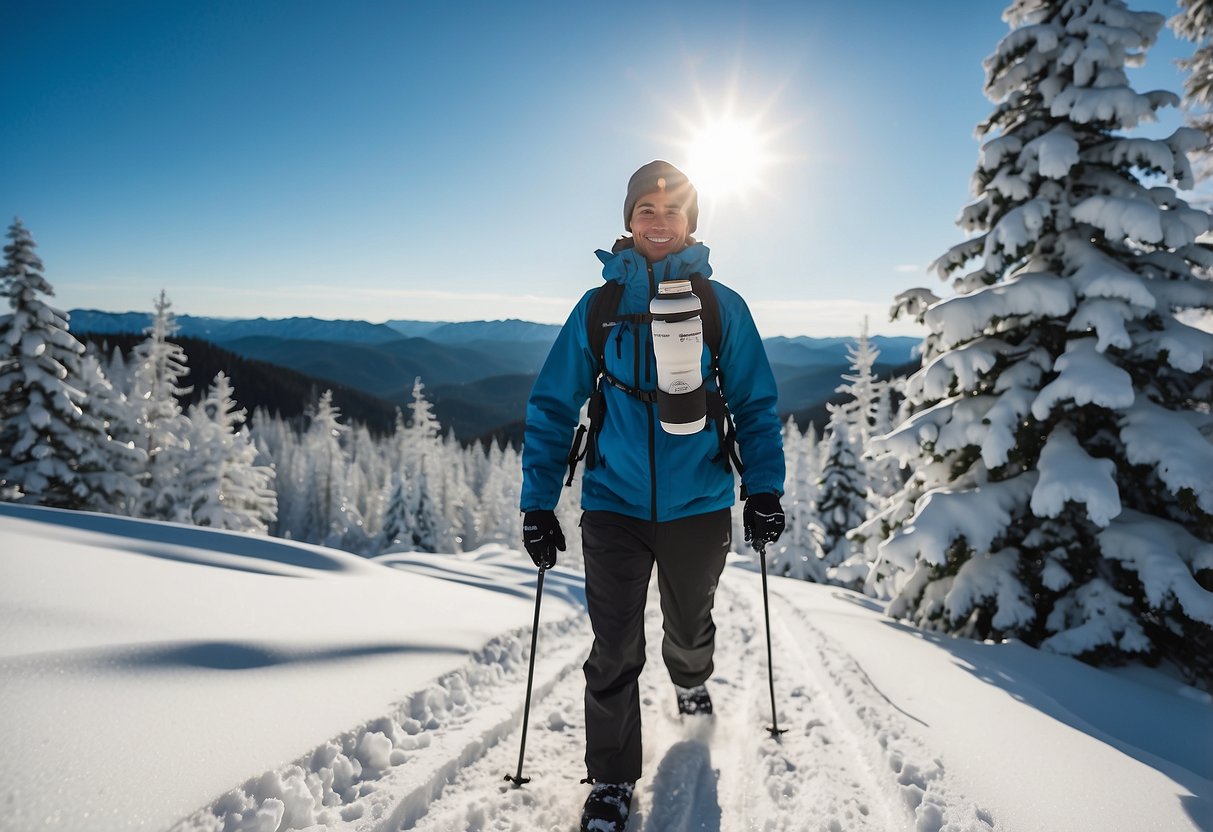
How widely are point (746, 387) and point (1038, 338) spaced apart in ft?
17.0

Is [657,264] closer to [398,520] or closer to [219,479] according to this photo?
[219,479]

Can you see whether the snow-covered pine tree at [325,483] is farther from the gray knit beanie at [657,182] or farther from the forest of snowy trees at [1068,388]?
the gray knit beanie at [657,182]

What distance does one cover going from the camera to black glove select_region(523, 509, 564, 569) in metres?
3.14

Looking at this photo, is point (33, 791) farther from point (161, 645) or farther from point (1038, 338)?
point (1038, 338)

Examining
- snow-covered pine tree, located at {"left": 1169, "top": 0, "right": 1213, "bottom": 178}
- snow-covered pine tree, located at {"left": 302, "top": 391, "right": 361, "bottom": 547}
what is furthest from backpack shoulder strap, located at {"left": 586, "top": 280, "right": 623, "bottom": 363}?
snow-covered pine tree, located at {"left": 302, "top": 391, "right": 361, "bottom": 547}

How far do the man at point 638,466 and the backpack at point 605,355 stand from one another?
0.02 m

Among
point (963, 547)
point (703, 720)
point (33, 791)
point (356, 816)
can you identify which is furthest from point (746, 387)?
point (963, 547)

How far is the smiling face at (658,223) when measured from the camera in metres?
3.24

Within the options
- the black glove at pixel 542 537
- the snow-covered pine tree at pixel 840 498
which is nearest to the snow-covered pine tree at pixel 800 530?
the snow-covered pine tree at pixel 840 498

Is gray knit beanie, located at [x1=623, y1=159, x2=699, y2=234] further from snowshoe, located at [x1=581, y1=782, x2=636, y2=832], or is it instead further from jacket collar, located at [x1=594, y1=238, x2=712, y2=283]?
snowshoe, located at [x1=581, y1=782, x2=636, y2=832]

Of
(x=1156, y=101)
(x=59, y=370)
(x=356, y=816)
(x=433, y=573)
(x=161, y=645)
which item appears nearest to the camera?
(x=356, y=816)

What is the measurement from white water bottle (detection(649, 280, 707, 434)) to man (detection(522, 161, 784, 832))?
18 centimetres

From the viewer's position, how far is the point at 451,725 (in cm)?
342

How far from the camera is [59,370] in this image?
58.2ft
